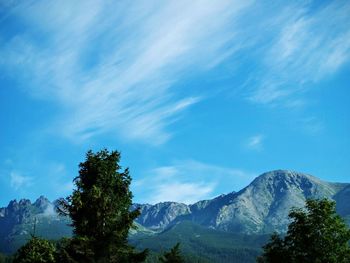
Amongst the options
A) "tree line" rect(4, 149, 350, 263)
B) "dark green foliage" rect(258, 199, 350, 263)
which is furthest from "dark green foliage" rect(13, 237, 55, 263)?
"dark green foliage" rect(258, 199, 350, 263)

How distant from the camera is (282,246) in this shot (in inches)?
1529

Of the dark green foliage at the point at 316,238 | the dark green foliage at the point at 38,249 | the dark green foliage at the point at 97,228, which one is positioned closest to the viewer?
the dark green foliage at the point at 97,228

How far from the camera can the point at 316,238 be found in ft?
118

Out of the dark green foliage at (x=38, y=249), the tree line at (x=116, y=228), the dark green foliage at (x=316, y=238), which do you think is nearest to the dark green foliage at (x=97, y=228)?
the tree line at (x=116, y=228)

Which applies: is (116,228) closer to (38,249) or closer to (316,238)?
(316,238)

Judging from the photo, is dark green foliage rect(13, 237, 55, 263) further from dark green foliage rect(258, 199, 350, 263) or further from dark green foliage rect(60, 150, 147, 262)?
dark green foliage rect(258, 199, 350, 263)

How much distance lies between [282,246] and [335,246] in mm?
4937

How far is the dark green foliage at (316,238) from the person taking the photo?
35.2m

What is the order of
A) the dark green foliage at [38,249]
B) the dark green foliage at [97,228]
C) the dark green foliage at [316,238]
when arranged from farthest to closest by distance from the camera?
the dark green foliage at [38,249], the dark green foliage at [316,238], the dark green foliage at [97,228]

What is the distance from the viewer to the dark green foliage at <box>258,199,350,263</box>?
115 feet

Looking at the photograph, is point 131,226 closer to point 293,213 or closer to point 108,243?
point 108,243

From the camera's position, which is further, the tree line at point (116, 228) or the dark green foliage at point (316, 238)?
the dark green foliage at point (316, 238)

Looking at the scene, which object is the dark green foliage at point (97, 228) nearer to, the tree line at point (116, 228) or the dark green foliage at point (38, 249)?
the tree line at point (116, 228)

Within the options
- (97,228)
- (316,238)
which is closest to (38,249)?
(97,228)
